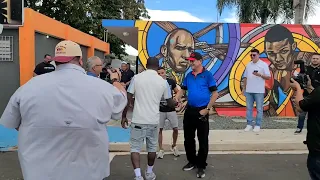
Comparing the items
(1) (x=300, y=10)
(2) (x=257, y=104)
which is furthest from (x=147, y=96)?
(1) (x=300, y=10)

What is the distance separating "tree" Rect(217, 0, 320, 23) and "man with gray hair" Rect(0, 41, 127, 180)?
20.5 metres

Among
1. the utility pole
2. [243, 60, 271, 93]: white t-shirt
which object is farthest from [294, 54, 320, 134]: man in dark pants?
the utility pole

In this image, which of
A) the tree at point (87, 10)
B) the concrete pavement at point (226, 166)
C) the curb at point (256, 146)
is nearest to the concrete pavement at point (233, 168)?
the concrete pavement at point (226, 166)

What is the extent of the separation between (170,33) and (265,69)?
3515 mm

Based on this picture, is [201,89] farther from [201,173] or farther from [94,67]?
[94,67]

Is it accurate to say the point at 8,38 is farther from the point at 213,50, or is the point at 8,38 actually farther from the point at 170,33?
the point at 213,50

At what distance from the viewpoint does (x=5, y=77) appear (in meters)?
10.3

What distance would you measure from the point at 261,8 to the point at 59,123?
21908 mm

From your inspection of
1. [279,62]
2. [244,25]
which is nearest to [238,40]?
[244,25]

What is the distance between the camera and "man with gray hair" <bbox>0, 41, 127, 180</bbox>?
2.42 m

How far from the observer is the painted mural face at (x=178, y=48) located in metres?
11.1

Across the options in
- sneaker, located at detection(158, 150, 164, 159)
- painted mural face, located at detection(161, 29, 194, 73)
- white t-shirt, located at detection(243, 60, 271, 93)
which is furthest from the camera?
painted mural face, located at detection(161, 29, 194, 73)

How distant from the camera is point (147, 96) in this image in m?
4.98

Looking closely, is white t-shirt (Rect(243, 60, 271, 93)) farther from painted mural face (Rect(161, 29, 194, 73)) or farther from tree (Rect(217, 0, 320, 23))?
tree (Rect(217, 0, 320, 23))
